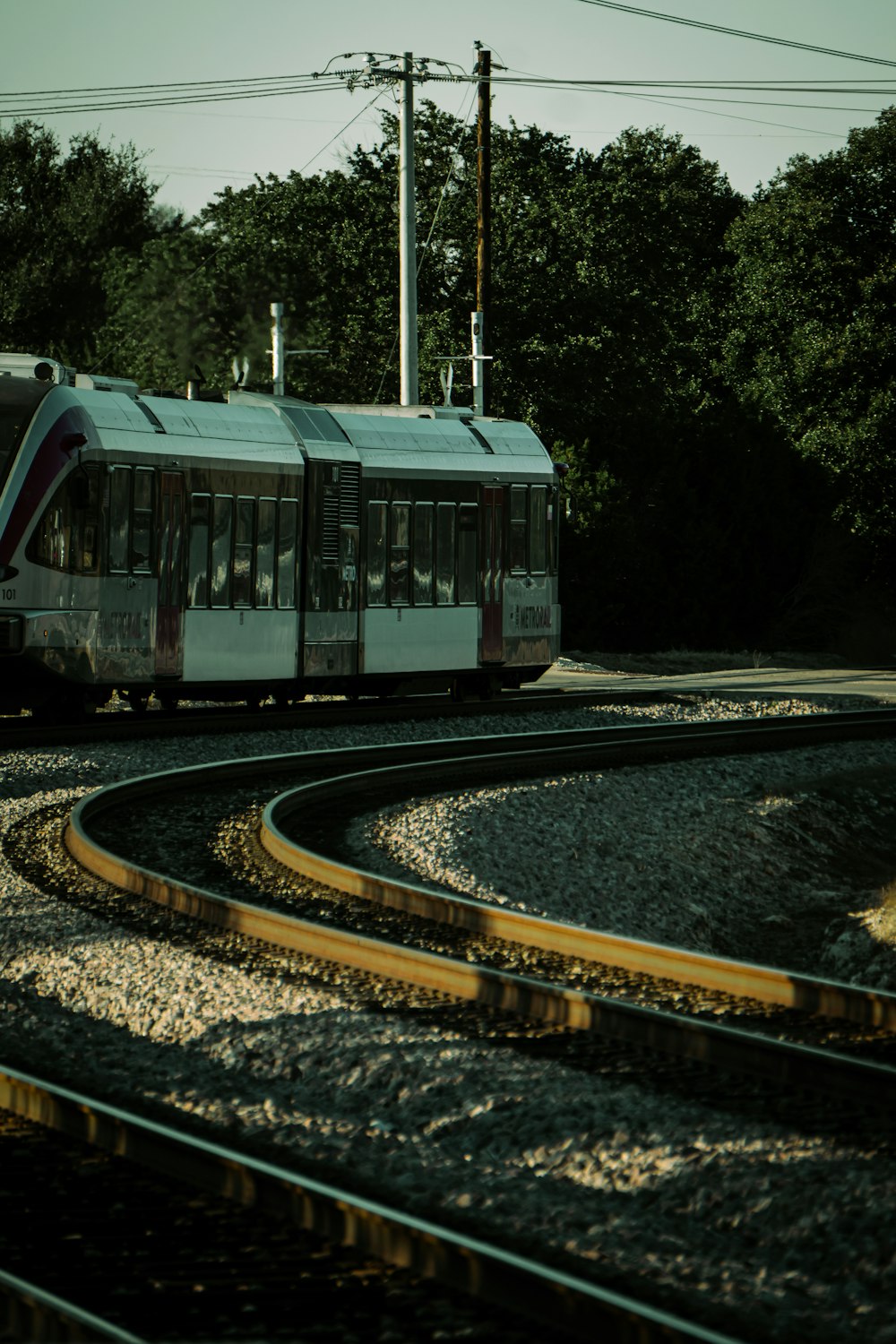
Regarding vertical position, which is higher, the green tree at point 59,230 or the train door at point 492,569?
the green tree at point 59,230

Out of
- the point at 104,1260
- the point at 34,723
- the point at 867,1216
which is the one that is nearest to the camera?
the point at 104,1260

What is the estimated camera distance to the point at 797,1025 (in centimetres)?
752

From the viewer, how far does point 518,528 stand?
24609mm

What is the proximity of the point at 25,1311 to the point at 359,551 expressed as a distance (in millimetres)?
18641

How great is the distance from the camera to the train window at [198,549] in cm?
2056

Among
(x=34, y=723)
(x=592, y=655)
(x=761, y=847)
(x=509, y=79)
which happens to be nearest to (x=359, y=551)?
(x=34, y=723)

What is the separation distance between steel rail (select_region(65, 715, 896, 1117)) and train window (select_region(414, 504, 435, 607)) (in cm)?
1193

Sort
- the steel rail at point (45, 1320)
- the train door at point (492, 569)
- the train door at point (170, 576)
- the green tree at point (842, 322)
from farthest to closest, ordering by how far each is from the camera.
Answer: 1. the green tree at point (842, 322)
2. the train door at point (492, 569)
3. the train door at point (170, 576)
4. the steel rail at point (45, 1320)

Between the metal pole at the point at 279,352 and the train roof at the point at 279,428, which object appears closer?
the train roof at the point at 279,428

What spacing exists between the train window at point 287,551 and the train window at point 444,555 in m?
2.34

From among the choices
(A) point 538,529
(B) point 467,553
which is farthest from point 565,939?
(A) point 538,529

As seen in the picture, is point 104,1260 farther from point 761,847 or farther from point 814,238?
point 814,238

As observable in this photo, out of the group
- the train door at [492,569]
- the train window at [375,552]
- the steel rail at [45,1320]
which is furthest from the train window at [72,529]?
the steel rail at [45,1320]

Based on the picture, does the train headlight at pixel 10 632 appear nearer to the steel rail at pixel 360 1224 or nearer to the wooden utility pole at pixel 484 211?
the steel rail at pixel 360 1224
